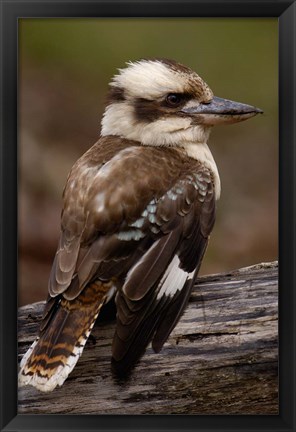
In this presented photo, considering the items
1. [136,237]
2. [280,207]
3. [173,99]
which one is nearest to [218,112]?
[173,99]

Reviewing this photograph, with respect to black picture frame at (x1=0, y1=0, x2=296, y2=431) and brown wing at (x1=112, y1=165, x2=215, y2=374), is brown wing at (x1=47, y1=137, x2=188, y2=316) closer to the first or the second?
brown wing at (x1=112, y1=165, x2=215, y2=374)

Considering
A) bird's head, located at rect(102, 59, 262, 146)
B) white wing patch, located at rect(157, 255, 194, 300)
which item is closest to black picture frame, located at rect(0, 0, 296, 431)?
bird's head, located at rect(102, 59, 262, 146)

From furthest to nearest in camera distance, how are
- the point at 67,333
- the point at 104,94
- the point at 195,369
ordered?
the point at 104,94
the point at 195,369
the point at 67,333

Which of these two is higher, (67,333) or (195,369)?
(67,333)

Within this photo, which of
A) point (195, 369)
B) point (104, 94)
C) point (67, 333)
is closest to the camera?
point (67, 333)

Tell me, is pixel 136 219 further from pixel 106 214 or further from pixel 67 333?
pixel 67 333

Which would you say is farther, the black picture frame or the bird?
the black picture frame

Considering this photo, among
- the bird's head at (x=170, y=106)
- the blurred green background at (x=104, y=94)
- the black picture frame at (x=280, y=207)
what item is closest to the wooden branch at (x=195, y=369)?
the black picture frame at (x=280, y=207)
